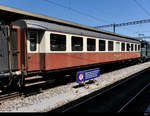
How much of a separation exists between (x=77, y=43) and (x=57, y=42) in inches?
64.9

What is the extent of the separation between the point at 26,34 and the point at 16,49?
877 millimetres

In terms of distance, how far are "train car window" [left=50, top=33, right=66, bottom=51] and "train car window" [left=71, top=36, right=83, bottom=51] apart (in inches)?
29.8

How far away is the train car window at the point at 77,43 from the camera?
785 cm

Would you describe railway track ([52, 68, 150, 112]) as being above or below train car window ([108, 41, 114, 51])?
below

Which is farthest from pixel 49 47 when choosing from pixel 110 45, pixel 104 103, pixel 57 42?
pixel 110 45

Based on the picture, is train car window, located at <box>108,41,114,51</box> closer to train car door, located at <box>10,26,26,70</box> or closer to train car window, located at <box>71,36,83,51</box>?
train car window, located at <box>71,36,83,51</box>

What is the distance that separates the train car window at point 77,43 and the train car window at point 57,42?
76 centimetres

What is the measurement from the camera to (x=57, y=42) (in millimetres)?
6930

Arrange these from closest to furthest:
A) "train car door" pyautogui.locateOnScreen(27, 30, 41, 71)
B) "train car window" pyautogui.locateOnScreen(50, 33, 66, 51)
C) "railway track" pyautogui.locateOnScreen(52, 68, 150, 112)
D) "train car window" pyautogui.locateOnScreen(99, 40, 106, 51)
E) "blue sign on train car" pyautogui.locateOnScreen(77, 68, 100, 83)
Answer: "railway track" pyautogui.locateOnScreen(52, 68, 150, 112) < "train car door" pyautogui.locateOnScreen(27, 30, 41, 71) < "train car window" pyautogui.locateOnScreen(50, 33, 66, 51) < "blue sign on train car" pyautogui.locateOnScreen(77, 68, 100, 83) < "train car window" pyautogui.locateOnScreen(99, 40, 106, 51)

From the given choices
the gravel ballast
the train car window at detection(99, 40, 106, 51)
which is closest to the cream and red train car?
the train car window at detection(99, 40, 106, 51)

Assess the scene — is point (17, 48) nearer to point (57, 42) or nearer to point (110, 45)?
point (57, 42)

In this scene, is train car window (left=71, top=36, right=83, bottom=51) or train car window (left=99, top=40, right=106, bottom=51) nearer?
train car window (left=71, top=36, right=83, bottom=51)

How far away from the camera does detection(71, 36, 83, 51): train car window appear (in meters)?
7.85

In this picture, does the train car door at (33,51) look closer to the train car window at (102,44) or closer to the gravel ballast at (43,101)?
the gravel ballast at (43,101)
